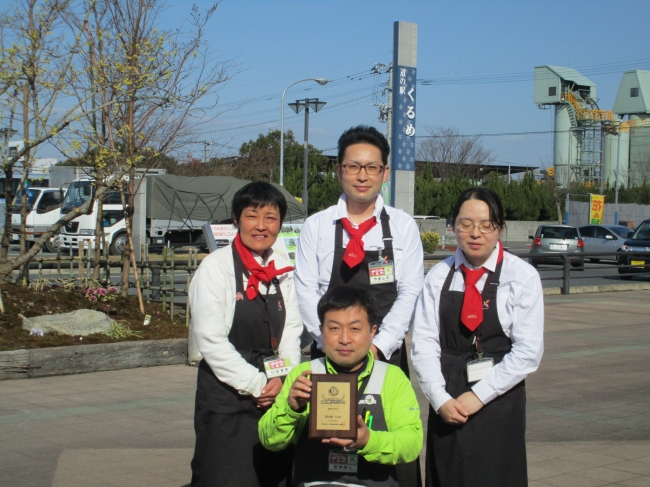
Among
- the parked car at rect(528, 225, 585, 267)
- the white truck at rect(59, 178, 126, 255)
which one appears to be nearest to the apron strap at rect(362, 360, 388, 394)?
the white truck at rect(59, 178, 126, 255)

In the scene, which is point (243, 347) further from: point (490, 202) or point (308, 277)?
point (490, 202)

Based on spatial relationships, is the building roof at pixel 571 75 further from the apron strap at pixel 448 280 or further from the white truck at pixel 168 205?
the apron strap at pixel 448 280

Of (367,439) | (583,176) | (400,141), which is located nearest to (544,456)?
(367,439)

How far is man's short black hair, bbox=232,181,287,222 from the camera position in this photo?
12.2 feet

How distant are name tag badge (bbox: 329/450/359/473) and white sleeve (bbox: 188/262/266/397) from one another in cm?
52

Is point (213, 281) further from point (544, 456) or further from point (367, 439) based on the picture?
point (544, 456)

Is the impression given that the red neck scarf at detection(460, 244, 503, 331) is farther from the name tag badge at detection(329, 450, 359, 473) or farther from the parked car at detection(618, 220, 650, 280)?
the parked car at detection(618, 220, 650, 280)

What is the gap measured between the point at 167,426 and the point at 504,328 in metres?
3.81

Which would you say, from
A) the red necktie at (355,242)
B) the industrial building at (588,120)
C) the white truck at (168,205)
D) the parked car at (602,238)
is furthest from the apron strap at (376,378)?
the industrial building at (588,120)

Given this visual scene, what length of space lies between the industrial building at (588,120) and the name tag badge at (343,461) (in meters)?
69.1

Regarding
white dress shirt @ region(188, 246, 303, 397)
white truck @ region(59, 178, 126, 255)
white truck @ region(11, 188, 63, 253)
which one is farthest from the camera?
white truck @ region(11, 188, 63, 253)

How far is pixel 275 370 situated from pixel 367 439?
2.44ft

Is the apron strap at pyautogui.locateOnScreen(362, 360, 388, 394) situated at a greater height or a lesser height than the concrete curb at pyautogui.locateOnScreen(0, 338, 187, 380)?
greater

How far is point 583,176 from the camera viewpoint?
71875mm
